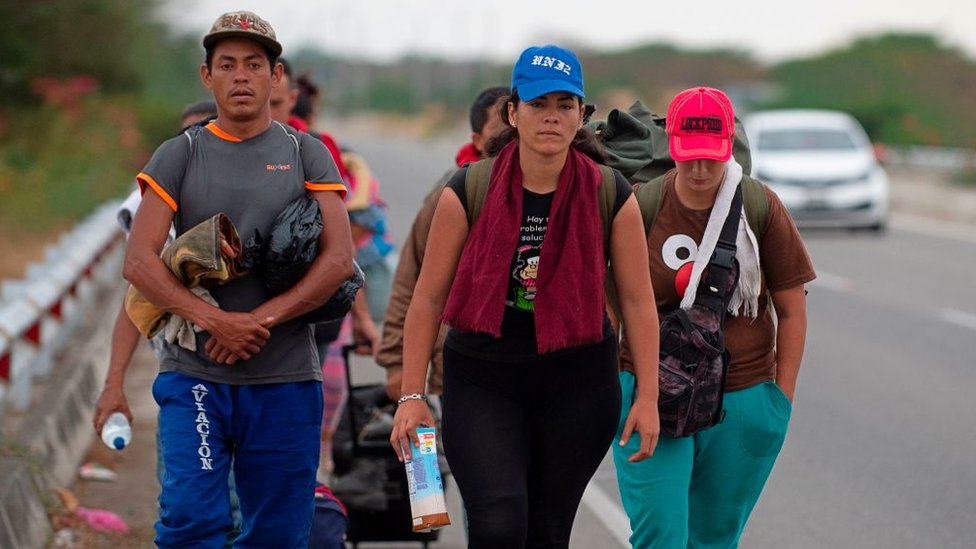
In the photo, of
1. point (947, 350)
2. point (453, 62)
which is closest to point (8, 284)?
point (947, 350)

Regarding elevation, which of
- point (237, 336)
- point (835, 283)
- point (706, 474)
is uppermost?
point (237, 336)

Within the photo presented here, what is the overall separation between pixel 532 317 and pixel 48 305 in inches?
215

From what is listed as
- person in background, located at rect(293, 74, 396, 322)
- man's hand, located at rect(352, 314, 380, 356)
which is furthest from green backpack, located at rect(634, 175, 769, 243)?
person in background, located at rect(293, 74, 396, 322)

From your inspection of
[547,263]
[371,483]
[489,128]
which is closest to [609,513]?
[371,483]

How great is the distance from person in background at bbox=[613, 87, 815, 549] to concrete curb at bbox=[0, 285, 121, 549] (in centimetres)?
237

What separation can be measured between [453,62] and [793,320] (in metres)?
163

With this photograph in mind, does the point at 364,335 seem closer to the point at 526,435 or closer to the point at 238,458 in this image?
the point at 238,458

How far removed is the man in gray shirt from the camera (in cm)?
450

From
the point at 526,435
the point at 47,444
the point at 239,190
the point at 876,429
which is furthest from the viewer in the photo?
the point at 876,429

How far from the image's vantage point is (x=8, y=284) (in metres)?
10.6

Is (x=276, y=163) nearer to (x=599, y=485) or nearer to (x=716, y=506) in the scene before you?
(x=716, y=506)

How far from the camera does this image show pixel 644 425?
14.4 feet

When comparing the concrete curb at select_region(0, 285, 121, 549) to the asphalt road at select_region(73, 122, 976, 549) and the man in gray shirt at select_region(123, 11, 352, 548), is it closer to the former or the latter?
the asphalt road at select_region(73, 122, 976, 549)

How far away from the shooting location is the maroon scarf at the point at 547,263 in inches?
166
